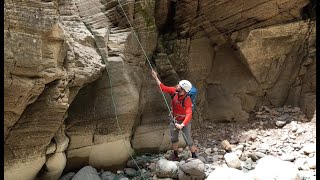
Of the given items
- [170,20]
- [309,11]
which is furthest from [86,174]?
[309,11]

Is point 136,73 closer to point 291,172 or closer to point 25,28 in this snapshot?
point 25,28

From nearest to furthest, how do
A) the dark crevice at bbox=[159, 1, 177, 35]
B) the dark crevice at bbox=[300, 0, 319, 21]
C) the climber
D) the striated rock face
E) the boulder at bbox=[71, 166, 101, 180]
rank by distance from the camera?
the striated rock face, the boulder at bbox=[71, 166, 101, 180], the climber, the dark crevice at bbox=[159, 1, 177, 35], the dark crevice at bbox=[300, 0, 319, 21]

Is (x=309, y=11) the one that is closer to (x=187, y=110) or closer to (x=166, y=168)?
(x=187, y=110)

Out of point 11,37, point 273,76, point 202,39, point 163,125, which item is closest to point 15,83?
point 11,37

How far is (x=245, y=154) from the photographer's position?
10633 millimetres

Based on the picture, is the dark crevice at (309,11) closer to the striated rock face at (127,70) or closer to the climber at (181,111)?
the striated rock face at (127,70)

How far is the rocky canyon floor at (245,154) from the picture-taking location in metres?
9.09

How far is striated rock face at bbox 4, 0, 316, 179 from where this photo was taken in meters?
7.46

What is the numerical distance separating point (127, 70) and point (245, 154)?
4014 millimetres

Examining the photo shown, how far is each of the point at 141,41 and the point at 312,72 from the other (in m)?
5.99

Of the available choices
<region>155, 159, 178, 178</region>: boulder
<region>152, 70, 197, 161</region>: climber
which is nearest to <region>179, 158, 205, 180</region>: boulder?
<region>155, 159, 178, 178</region>: boulder

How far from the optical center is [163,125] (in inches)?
422

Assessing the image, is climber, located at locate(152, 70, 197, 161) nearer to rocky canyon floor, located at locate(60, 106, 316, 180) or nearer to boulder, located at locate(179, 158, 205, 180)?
rocky canyon floor, located at locate(60, 106, 316, 180)

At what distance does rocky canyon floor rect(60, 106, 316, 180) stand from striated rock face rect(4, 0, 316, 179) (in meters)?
0.36
